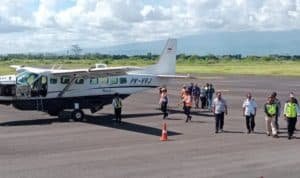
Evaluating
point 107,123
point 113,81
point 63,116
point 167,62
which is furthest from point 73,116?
point 167,62

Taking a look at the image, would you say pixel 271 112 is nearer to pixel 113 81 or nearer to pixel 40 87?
pixel 113 81

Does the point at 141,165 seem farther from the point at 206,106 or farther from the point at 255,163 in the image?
the point at 206,106

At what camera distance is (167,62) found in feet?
96.9

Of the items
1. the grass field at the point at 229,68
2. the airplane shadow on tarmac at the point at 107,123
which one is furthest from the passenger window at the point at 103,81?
the grass field at the point at 229,68

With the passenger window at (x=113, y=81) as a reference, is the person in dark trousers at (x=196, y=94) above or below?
below

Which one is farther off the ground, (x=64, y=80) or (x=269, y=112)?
(x=64, y=80)

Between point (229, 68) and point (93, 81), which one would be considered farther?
point (229, 68)

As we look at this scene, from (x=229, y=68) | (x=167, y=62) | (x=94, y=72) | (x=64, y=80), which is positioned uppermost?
(x=167, y=62)

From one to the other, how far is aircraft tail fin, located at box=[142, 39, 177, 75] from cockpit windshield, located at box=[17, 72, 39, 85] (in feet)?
22.0

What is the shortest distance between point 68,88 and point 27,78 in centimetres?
200

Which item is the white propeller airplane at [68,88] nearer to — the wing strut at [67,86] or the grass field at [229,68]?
the wing strut at [67,86]

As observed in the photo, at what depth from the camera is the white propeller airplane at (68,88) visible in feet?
79.0

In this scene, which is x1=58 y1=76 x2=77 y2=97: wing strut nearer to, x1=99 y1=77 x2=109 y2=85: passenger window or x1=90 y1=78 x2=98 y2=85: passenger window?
x1=90 y1=78 x2=98 y2=85: passenger window

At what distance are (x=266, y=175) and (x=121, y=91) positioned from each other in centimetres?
1499
